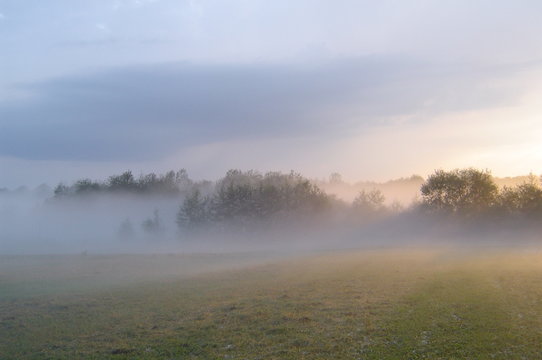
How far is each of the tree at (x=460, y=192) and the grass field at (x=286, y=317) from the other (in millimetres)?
77696

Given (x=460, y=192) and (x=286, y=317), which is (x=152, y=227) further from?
(x=286, y=317)

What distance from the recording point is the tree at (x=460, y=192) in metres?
117

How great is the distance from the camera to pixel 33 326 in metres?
25.7

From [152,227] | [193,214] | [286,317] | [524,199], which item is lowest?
[286,317]

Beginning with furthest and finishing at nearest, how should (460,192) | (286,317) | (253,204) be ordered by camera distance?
1. (253,204)
2. (460,192)
3. (286,317)

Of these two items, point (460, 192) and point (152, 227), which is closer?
point (460, 192)

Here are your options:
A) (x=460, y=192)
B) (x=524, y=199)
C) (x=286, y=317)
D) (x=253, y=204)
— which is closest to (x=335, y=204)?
(x=253, y=204)

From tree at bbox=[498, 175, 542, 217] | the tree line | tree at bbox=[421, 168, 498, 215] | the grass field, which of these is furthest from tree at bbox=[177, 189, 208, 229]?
the grass field

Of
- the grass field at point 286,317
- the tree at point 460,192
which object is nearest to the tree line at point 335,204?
the tree at point 460,192

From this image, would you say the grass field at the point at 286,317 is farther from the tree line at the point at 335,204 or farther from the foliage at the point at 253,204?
the foliage at the point at 253,204

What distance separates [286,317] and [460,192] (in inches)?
4257

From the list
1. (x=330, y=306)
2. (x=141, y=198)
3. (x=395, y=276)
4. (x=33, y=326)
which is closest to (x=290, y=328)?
(x=330, y=306)

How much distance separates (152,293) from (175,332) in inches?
575

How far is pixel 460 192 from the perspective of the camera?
394 feet
